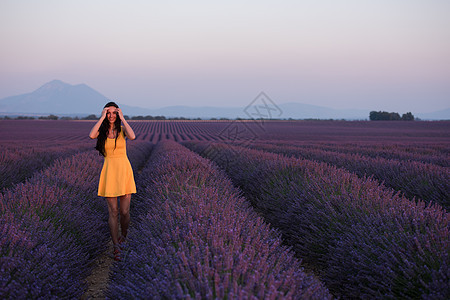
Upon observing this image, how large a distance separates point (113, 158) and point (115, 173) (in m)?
0.16

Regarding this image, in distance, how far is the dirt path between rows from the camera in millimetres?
2675

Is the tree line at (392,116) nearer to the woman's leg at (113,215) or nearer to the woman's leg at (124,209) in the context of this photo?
the woman's leg at (124,209)

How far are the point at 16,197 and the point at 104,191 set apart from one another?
2.69ft

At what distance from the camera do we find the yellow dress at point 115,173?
10.7 ft

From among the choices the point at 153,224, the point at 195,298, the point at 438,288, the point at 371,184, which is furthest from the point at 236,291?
the point at 371,184

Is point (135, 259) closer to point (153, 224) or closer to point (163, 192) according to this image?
point (153, 224)

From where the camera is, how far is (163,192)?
11.3 ft

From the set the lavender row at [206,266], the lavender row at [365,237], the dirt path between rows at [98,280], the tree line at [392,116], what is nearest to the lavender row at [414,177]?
the lavender row at [365,237]

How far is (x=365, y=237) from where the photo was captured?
2.46 m

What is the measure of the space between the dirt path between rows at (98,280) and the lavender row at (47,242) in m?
0.17

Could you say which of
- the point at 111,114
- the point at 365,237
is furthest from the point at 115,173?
the point at 365,237

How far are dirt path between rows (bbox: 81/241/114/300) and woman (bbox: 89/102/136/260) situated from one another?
0.29 m

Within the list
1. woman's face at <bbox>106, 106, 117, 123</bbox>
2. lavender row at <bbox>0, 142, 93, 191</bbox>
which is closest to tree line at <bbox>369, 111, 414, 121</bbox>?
lavender row at <bbox>0, 142, 93, 191</bbox>

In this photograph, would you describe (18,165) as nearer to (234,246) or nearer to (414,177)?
(234,246)
